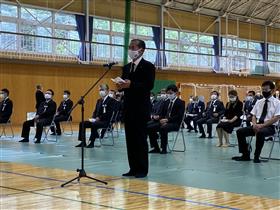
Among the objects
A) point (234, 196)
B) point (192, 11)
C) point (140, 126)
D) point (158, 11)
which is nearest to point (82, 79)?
point (158, 11)

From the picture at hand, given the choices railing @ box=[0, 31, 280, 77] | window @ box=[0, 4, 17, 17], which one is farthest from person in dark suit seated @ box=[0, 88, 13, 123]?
window @ box=[0, 4, 17, 17]

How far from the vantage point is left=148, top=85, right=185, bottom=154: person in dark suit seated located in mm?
9156

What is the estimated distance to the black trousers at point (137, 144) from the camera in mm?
6168

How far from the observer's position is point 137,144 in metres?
6.19

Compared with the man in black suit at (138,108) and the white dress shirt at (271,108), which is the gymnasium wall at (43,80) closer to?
the white dress shirt at (271,108)

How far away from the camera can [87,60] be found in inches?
821

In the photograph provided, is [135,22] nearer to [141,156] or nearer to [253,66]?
[253,66]

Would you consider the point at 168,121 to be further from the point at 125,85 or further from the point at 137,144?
the point at 125,85

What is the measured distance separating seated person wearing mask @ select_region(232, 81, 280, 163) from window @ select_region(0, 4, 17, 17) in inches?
535

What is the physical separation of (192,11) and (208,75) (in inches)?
140

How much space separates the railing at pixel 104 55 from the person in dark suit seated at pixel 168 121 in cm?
1058

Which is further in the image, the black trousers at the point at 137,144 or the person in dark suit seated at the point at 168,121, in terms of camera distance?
the person in dark suit seated at the point at 168,121

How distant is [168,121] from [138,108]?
3.15 meters

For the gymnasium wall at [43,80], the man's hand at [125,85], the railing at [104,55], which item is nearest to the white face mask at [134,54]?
the man's hand at [125,85]
